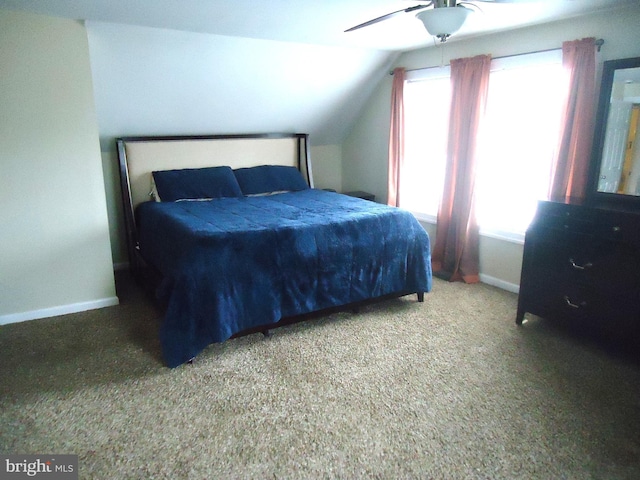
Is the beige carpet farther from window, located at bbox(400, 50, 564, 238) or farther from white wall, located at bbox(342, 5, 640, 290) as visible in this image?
window, located at bbox(400, 50, 564, 238)

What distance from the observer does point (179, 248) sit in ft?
9.45

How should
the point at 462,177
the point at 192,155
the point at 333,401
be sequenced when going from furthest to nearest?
the point at 192,155 < the point at 462,177 < the point at 333,401

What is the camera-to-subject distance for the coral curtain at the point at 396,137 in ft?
14.7

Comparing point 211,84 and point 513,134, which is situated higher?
point 211,84

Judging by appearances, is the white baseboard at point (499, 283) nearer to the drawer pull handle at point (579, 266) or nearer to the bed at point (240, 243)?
the bed at point (240, 243)

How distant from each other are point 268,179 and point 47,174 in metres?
1.99

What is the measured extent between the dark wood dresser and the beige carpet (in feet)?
0.80

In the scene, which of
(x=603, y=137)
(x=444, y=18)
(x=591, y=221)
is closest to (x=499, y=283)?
(x=591, y=221)

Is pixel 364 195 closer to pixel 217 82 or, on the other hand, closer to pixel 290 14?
pixel 217 82

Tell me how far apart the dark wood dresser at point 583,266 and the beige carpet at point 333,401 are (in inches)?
9.6

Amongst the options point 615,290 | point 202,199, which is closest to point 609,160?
point 615,290

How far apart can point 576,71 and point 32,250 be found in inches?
154

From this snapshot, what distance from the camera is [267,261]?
2.87m

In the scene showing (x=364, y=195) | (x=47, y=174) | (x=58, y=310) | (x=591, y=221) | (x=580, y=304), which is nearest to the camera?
(x=591, y=221)
